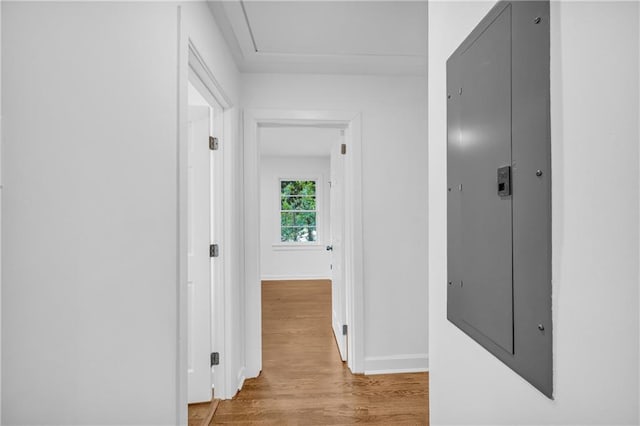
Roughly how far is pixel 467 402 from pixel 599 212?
672mm

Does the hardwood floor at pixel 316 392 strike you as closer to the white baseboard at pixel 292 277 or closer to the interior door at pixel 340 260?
the interior door at pixel 340 260

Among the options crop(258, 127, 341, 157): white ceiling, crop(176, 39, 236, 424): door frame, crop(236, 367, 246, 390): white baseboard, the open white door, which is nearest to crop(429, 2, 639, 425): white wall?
crop(176, 39, 236, 424): door frame

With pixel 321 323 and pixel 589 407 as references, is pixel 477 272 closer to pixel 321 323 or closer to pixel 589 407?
pixel 589 407

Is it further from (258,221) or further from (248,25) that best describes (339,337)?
(248,25)

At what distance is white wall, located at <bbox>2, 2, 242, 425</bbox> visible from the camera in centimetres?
73

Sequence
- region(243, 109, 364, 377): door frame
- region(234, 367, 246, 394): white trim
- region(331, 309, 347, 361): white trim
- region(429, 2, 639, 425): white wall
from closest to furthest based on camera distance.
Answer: region(429, 2, 639, 425): white wall → region(234, 367, 246, 394): white trim → region(243, 109, 364, 377): door frame → region(331, 309, 347, 361): white trim

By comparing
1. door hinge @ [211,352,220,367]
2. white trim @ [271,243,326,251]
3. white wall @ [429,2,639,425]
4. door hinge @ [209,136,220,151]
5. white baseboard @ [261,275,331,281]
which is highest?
door hinge @ [209,136,220,151]

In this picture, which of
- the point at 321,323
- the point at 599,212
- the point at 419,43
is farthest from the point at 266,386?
the point at 419,43

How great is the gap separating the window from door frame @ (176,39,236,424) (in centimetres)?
428

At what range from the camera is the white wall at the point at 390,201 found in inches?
104

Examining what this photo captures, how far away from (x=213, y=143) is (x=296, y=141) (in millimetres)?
3171

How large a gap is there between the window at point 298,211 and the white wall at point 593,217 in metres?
5.91

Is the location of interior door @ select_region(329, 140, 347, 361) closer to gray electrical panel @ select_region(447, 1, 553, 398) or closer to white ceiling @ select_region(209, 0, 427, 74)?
white ceiling @ select_region(209, 0, 427, 74)

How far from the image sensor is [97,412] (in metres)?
0.91
